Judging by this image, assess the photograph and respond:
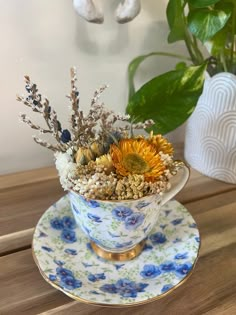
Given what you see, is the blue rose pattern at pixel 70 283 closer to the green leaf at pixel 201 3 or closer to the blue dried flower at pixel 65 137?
the blue dried flower at pixel 65 137

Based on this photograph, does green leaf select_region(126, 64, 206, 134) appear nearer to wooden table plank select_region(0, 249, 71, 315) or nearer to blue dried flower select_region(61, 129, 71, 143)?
blue dried flower select_region(61, 129, 71, 143)

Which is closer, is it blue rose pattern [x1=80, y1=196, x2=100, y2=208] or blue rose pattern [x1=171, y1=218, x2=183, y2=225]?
blue rose pattern [x1=80, y1=196, x2=100, y2=208]

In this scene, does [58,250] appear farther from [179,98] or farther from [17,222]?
[179,98]

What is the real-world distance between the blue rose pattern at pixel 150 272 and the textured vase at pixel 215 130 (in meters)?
0.28

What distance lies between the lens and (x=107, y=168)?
395 mm

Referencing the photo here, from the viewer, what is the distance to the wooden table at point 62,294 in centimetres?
41

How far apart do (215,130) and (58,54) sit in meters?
0.31

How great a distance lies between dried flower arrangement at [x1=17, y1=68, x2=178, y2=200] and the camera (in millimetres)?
390

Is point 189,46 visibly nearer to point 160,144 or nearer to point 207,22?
point 207,22

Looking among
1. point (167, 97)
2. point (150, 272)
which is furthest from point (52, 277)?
point (167, 97)

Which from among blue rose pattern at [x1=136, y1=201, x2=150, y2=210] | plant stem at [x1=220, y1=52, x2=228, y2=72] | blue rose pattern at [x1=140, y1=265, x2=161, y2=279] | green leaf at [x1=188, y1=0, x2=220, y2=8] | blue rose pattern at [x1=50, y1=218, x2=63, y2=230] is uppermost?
green leaf at [x1=188, y1=0, x2=220, y2=8]

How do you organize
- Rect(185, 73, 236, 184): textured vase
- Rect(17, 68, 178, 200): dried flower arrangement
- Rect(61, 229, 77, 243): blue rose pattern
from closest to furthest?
Rect(17, 68, 178, 200): dried flower arrangement → Rect(61, 229, 77, 243): blue rose pattern → Rect(185, 73, 236, 184): textured vase

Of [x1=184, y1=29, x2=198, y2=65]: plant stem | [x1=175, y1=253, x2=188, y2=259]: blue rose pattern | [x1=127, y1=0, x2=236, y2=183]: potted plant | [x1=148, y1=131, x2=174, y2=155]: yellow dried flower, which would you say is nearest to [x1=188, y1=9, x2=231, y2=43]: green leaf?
[x1=127, y1=0, x2=236, y2=183]: potted plant

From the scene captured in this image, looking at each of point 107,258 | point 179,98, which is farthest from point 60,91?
point 107,258
